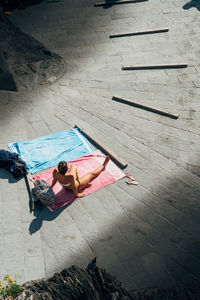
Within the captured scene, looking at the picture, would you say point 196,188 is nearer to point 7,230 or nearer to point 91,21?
point 7,230

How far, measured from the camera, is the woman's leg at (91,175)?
8922 mm

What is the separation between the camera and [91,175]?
30.1 ft

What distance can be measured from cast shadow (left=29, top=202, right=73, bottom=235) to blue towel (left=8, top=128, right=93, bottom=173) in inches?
57.9

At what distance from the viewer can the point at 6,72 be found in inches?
522

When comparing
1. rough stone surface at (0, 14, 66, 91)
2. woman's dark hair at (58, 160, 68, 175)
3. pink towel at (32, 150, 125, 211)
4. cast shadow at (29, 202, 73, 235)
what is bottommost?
cast shadow at (29, 202, 73, 235)

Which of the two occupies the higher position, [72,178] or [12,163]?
[72,178]

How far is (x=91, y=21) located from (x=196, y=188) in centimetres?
1065

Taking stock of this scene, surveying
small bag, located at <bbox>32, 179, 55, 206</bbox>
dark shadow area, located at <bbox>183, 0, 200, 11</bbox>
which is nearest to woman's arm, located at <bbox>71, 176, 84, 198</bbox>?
small bag, located at <bbox>32, 179, 55, 206</bbox>

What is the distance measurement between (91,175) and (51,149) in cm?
186

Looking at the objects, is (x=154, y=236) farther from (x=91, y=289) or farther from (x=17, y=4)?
(x=17, y=4)

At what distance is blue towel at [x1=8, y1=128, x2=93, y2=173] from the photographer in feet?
32.5

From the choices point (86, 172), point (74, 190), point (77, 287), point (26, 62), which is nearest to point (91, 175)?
point (86, 172)

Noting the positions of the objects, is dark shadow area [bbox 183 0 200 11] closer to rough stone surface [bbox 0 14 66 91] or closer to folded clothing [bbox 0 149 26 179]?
rough stone surface [bbox 0 14 66 91]

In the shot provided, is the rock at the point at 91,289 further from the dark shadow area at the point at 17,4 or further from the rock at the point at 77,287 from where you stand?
the dark shadow area at the point at 17,4
